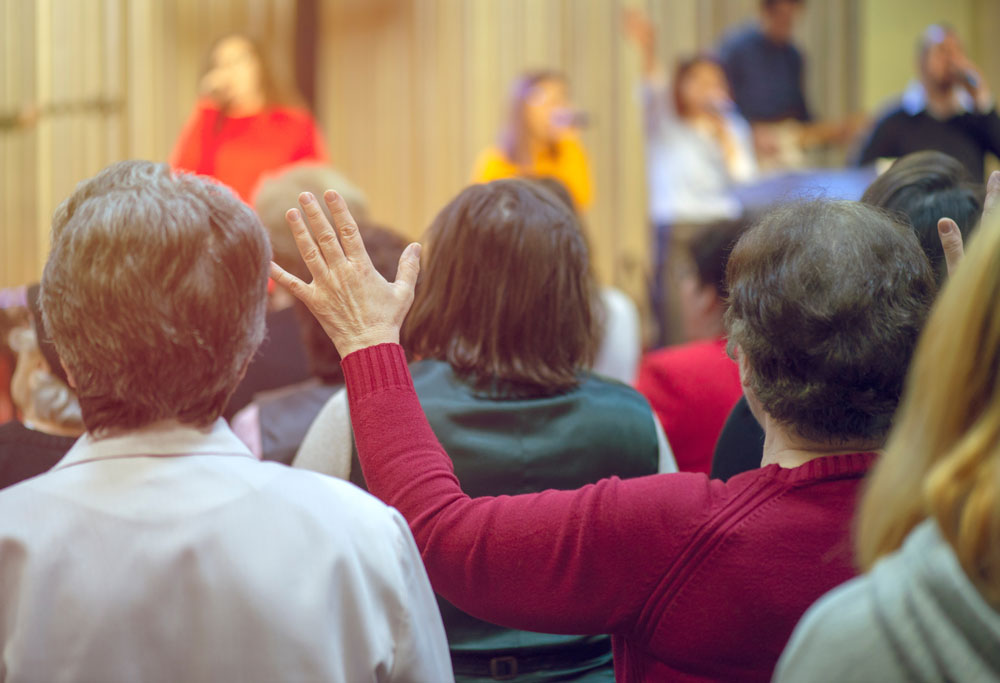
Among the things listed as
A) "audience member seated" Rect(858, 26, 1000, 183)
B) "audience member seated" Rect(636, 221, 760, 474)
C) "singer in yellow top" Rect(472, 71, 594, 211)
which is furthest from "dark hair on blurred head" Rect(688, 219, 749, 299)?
"singer in yellow top" Rect(472, 71, 594, 211)

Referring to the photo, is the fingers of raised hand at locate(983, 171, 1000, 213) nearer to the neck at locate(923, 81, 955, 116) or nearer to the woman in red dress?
the neck at locate(923, 81, 955, 116)

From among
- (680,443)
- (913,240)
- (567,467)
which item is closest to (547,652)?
(567,467)

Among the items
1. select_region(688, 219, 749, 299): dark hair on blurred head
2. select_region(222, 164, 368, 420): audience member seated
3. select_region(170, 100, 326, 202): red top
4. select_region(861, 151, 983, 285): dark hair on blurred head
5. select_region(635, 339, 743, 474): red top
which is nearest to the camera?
select_region(861, 151, 983, 285): dark hair on blurred head

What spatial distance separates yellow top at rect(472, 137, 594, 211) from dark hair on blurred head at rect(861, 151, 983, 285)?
3.51 m

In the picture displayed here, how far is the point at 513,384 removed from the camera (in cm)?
158

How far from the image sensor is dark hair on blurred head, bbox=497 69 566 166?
525 cm

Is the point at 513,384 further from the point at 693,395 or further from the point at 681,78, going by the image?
the point at 681,78

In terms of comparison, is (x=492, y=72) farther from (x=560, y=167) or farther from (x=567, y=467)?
(x=567, y=467)

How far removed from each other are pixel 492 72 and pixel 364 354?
542cm

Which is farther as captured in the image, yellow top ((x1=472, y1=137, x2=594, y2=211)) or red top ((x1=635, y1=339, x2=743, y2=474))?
yellow top ((x1=472, y1=137, x2=594, y2=211))

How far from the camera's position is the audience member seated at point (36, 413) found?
1.59 meters

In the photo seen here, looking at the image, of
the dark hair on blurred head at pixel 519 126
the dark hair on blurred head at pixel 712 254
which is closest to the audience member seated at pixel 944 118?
the dark hair on blurred head at pixel 712 254

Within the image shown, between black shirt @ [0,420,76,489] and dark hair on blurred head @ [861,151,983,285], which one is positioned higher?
dark hair on blurred head @ [861,151,983,285]

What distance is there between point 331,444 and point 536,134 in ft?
13.1
